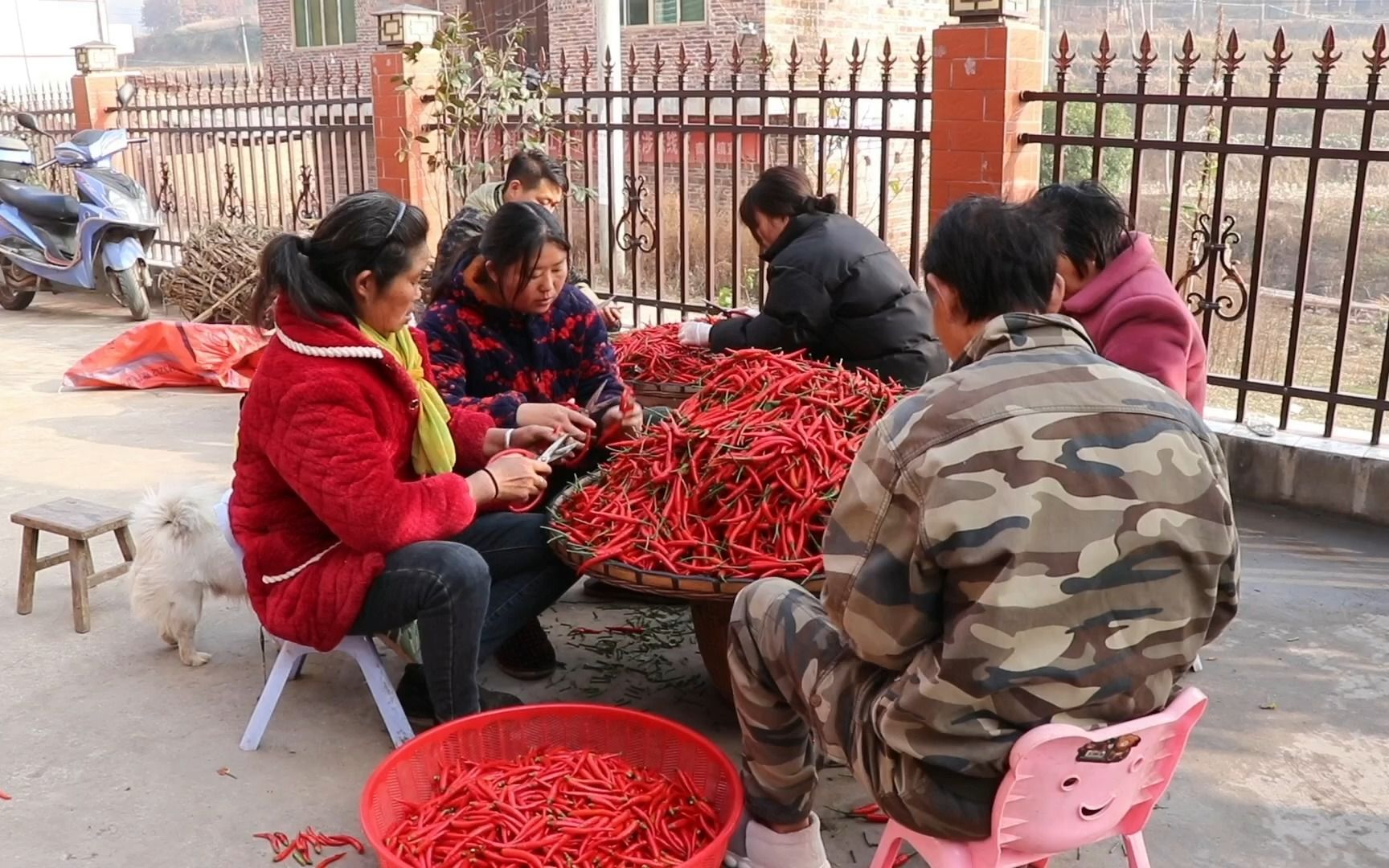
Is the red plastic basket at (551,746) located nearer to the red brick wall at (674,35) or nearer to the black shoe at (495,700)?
the black shoe at (495,700)

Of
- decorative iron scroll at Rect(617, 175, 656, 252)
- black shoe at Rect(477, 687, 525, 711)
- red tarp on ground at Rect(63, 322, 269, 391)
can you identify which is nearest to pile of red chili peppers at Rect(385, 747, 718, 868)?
black shoe at Rect(477, 687, 525, 711)

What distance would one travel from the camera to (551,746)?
2.84 metres

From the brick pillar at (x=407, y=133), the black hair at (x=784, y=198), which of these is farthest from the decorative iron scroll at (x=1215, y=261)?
the brick pillar at (x=407, y=133)

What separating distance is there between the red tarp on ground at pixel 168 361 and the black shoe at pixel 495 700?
15.7 ft

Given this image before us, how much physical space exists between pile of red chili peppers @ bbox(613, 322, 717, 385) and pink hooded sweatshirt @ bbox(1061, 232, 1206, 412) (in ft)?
4.75

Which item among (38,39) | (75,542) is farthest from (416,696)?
(38,39)

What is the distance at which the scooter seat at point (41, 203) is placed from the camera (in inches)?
397

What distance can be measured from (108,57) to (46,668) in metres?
10.1

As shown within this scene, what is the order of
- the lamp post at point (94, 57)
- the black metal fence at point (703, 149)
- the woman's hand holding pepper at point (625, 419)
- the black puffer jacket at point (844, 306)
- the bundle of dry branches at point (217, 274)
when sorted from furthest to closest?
the lamp post at point (94, 57) → the bundle of dry branches at point (217, 274) → the black metal fence at point (703, 149) → the black puffer jacket at point (844, 306) → the woman's hand holding pepper at point (625, 419)

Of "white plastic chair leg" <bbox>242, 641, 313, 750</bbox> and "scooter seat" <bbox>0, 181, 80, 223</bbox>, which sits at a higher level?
"scooter seat" <bbox>0, 181, 80, 223</bbox>

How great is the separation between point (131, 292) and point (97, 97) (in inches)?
129

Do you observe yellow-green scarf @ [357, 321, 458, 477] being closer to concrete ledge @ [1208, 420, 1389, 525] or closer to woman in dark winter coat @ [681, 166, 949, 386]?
woman in dark winter coat @ [681, 166, 949, 386]

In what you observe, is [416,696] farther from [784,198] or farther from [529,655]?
[784,198]

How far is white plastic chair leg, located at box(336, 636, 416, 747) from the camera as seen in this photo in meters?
3.14
